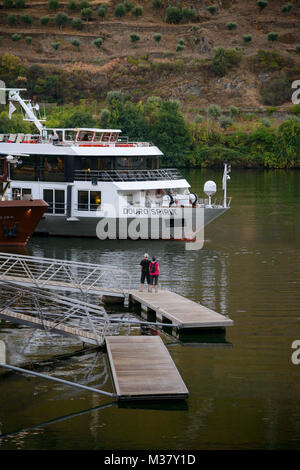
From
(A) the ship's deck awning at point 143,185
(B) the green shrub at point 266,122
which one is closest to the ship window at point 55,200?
(A) the ship's deck awning at point 143,185

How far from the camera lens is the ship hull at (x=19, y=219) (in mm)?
53062

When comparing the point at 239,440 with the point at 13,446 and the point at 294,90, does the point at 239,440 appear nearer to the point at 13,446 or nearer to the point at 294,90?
the point at 13,446

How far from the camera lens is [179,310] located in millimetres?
33531

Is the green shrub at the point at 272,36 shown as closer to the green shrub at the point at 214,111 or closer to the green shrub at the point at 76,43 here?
the green shrub at the point at 76,43

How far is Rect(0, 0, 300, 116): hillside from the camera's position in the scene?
166m

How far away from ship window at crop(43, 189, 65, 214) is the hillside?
100m

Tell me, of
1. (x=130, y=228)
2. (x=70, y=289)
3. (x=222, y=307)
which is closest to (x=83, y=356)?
(x=70, y=289)

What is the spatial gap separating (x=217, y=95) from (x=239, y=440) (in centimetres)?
14519

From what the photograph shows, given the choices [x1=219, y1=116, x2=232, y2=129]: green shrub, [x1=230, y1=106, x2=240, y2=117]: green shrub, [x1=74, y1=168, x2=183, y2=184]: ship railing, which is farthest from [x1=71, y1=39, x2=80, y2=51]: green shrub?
[x1=74, y1=168, x2=183, y2=184]: ship railing

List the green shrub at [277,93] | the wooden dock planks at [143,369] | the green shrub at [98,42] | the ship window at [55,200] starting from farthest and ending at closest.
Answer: the green shrub at [98,42]
the green shrub at [277,93]
the ship window at [55,200]
the wooden dock planks at [143,369]

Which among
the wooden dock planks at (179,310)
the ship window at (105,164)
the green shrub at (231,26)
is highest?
the green shrub at (231,26)

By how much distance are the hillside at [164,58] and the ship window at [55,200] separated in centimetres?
10029

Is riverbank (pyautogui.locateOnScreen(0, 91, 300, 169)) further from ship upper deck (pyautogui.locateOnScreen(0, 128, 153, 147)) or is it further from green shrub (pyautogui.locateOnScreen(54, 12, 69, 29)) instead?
ship upper deck (pyautogui.locateOnScreen(0, 128, 153, 147))

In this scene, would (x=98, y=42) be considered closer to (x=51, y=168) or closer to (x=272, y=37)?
(x=272, y=37)
